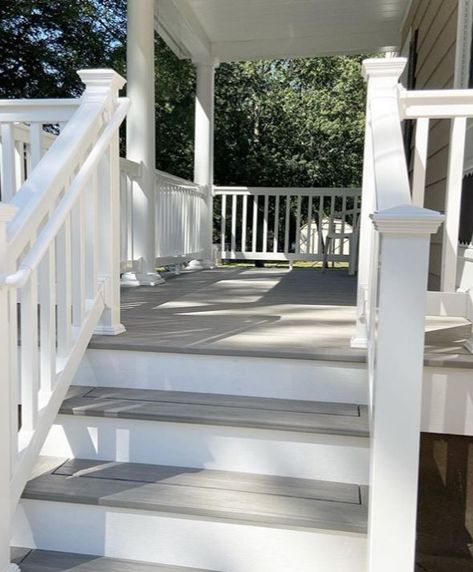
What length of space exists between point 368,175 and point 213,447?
130 centimetres

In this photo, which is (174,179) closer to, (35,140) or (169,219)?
(169,219)

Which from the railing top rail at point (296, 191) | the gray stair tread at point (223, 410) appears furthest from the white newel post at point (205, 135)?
the gray stair tread at point (223, 410)

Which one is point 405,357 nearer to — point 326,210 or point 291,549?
point 291,549

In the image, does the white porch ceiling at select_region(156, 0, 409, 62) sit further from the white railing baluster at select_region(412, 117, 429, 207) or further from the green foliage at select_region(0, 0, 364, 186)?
the green foliage at select_region(0, 0, 364, 186)

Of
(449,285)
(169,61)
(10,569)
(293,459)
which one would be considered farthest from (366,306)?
(169,61)

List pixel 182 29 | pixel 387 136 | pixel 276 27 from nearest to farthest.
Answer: pixel 387 136
pixel 182 29
pixel 276 27

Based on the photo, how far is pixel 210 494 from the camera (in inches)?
69.4

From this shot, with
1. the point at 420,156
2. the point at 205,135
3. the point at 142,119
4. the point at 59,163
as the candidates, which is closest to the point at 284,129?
the point at 205,135

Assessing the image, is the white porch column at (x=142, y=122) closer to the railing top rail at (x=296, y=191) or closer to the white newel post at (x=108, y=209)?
A: the white newel post at (x=108, y=209)

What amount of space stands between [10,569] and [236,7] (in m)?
5.53

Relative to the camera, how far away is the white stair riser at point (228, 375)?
212 cm

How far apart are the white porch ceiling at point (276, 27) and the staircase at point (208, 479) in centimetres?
452

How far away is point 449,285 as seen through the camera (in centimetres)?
249

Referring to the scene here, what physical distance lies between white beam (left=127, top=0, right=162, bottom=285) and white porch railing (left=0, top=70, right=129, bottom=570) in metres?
1.52
